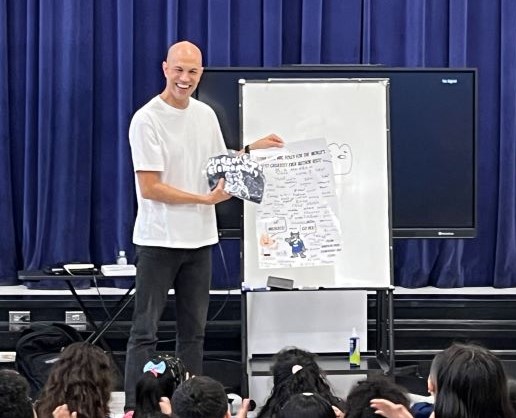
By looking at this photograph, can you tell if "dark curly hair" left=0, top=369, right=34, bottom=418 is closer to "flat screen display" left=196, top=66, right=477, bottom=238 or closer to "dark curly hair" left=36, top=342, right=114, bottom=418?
"dark curly hair" left=36, top=342, right=114, bottom=418

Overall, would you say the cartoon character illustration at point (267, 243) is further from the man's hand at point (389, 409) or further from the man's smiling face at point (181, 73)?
the man's hand at point (389, 409)

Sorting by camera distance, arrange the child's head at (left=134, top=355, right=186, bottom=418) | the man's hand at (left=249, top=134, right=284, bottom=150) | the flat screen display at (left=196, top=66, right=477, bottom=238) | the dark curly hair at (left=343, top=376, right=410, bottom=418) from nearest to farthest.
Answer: the dark curly hair at (left=343, top=376, right=410, bottom=418), the child's head at (left=134, top=355, right=186, bottom=418), the man's hand at (left=249, top=134, right=284, bottom=150), the flat screen display at (left=196, top=66, right=477, bottom=238)

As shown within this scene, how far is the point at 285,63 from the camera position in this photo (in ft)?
15.4

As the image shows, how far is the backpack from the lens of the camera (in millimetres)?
4000

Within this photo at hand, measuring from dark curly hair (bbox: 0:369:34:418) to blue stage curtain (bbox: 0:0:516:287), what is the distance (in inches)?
101

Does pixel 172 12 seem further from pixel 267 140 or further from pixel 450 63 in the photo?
pixel 450 63

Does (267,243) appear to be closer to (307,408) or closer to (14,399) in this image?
(307,408)

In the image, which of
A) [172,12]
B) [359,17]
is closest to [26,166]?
[172,12]

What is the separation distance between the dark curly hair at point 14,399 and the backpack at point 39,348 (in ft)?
6.35

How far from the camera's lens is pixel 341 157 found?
4039 mm

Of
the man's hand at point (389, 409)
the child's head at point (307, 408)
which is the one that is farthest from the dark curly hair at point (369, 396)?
the child's head at point (307, 408)

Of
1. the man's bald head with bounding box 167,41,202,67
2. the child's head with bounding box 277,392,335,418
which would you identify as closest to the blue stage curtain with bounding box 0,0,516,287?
the man's bald head with bounding box 167,41,202,67

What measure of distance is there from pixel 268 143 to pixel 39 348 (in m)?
1.41

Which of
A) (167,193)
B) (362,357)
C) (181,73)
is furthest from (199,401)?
(362,357)
